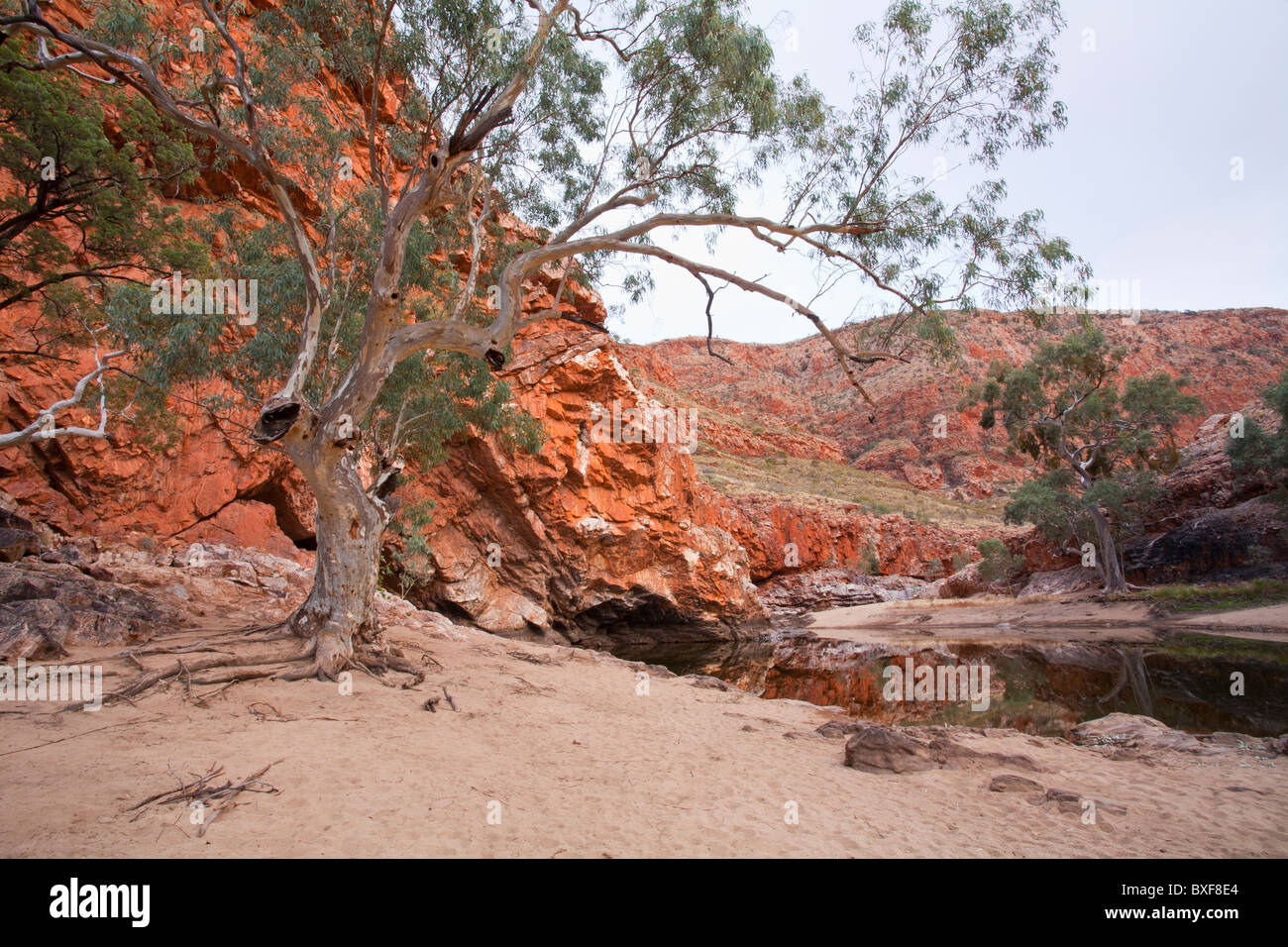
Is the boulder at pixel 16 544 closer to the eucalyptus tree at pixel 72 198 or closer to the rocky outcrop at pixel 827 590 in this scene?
the eucalyptus tree at pixel 72 198

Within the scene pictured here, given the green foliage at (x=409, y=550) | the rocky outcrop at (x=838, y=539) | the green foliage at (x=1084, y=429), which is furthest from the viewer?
the rocky outcrop at (x=838, y=539)

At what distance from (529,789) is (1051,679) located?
11.8 m

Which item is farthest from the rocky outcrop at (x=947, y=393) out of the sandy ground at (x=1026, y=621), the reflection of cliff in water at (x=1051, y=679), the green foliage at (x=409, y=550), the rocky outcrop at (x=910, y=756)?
the rocky outcrop at (x=910, y=756)

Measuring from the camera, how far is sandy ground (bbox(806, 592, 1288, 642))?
54.7 feet

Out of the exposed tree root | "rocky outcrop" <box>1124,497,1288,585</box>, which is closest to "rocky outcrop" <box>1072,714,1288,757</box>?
the exposed tree root

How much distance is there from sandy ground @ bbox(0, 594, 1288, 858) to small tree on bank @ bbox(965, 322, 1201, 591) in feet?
70.7

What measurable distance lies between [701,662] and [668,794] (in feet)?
43.1

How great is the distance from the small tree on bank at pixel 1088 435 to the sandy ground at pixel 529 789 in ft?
70.7

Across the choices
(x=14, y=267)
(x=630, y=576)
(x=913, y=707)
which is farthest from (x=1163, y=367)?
(x=14, y=267)

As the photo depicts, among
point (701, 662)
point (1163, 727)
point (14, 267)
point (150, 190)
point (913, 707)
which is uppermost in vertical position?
point (150, 190)

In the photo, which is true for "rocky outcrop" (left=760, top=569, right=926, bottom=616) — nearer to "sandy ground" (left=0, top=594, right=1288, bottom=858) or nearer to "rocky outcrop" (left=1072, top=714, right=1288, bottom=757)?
"rocky outcrop" (left=1072, top=714, right=1288, bottom=757)

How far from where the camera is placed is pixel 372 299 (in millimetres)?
6781

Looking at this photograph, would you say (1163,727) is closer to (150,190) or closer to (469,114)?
(469,114)

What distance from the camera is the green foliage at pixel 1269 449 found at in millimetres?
19125
